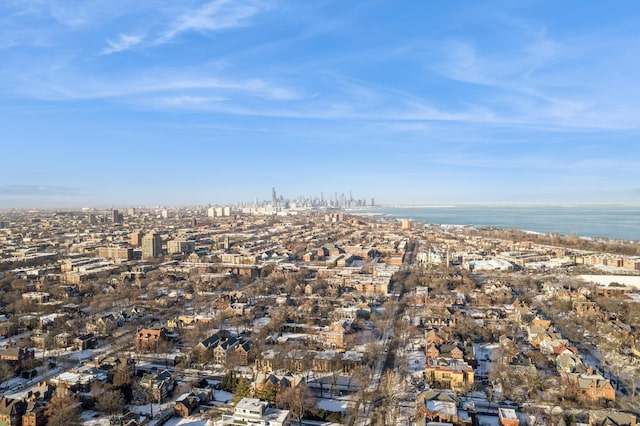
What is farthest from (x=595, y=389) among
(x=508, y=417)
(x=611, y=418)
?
(x=508, y=417)

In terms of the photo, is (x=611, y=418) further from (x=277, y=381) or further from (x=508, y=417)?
(x=277, y=381)

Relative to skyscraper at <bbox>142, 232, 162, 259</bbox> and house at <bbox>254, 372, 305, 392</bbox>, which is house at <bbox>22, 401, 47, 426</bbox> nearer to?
house at <bbox>254, 372, 305, 392</bbox>

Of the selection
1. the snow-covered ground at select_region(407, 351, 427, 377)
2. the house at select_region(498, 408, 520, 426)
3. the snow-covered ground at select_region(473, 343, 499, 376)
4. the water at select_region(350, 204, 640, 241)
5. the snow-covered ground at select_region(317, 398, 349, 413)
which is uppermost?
the water at select_region(350, 204, 640, 241)

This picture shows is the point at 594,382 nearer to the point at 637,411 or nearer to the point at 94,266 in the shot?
the point at 637,411

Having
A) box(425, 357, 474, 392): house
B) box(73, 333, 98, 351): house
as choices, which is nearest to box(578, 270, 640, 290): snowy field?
box(425, 357, 474, 392): house

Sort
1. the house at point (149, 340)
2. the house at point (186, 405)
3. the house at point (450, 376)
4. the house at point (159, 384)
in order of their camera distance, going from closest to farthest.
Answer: the house at point (186, 405)
the house at point (159, 384)
the house at point (450, 376)
the house at point (149, 340)

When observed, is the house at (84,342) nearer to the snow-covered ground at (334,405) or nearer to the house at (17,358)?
the house at (17,358)

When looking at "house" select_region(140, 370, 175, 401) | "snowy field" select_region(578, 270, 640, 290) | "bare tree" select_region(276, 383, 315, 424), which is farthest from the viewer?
"snowy field" select_region(578, 270, 640, 290)

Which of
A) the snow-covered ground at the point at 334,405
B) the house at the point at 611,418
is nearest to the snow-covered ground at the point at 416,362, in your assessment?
the snow-covered ground at the point at 334,405
